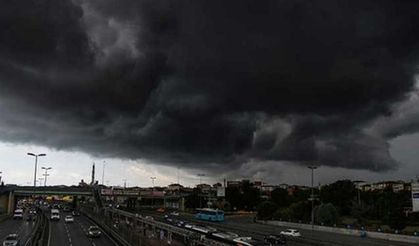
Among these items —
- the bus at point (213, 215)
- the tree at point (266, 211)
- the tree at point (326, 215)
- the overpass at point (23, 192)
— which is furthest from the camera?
the overpass at point (23, 192)

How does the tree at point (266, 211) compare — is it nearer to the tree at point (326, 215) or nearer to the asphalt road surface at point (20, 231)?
the tree at point (326, 215)

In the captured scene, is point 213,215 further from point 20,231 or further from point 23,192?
point 23,192

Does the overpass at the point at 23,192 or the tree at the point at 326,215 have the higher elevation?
the overpass at the point at 23,192

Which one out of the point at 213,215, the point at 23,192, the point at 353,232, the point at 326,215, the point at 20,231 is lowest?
the point at 20,231

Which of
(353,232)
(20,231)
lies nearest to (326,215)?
(353,232)

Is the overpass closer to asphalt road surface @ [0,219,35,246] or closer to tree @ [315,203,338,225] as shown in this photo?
asphalt road surface @ [0,219,35,246]

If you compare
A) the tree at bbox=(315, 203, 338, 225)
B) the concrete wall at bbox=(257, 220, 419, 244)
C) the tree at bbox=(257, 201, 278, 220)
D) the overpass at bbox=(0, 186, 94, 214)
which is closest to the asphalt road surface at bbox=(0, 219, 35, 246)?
the overpass at bbox=(0, 186, 94, 214)

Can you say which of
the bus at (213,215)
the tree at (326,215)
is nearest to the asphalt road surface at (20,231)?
the bus at (213,215)

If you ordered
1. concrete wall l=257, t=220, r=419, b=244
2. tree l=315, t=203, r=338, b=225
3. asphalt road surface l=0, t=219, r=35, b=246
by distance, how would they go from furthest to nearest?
tree l=315, t=203, r=338, b=225, concrete wall l=257, t=220, r=419, b=244, asphalt road surface l=0, t=219, r=35, b=246

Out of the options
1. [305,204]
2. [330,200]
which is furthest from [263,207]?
Answer: [330,200]

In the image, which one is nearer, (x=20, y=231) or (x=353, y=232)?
(x=353, y=232)

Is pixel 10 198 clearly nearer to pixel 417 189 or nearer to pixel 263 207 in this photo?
pixel 263 207

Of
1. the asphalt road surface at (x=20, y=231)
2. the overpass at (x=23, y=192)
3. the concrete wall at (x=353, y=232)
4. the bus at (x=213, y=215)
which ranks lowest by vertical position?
the asphalt road surface at (x=20, y=231)
